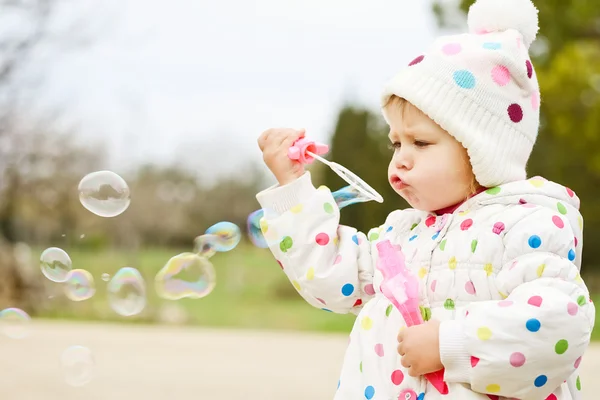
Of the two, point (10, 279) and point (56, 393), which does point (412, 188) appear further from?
point (10, 279)

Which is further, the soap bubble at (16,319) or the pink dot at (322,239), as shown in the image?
the soap bubble at (16,319)

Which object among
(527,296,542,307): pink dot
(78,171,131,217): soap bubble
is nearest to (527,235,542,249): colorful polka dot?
(527,296,542,307): pink dot

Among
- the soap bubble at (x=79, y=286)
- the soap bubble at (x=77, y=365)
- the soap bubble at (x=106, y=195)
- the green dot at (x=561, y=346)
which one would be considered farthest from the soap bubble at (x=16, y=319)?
the green dot at (x=561, y=346)

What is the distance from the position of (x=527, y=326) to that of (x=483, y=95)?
539 mm

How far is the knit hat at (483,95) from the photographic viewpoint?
1.96 meters

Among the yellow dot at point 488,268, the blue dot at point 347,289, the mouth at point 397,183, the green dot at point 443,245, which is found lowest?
the blue dot at point 347,289

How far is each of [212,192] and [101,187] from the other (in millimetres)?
12031

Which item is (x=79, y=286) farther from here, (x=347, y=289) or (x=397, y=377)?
(x=397, y=377)

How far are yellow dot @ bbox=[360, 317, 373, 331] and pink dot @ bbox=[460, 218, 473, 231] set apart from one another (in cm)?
30

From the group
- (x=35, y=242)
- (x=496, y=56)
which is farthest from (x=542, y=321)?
(x=35, y=242)

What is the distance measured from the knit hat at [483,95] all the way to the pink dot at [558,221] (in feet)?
0.54

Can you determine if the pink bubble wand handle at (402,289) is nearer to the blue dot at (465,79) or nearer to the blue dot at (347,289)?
the blue dot at (347,289)

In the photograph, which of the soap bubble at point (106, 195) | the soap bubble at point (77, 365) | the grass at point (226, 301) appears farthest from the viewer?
the grass at point (226, 301)

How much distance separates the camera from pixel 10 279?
12.6 m
